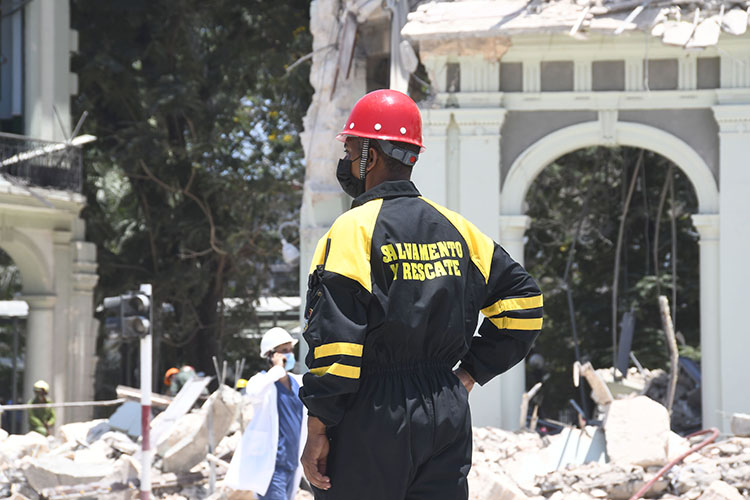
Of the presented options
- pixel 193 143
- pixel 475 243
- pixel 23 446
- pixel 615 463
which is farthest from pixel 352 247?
pixel 193 143

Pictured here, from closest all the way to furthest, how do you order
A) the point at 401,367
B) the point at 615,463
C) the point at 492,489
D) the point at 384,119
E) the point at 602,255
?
the point at 401,367 → the point at 384,119 → the point at 492,489 → the point at 615,463 → the point at 602,255

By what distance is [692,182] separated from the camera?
41.8 feet

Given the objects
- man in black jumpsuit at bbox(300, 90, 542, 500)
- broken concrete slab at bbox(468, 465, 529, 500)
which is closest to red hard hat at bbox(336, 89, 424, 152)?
man in black jumpsuit at bbox(300, 90, 542, 500)

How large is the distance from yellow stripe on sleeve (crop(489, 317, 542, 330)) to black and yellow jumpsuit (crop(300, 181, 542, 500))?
0.15 meters

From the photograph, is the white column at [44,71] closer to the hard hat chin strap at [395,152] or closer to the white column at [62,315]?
the white column at [62,315]

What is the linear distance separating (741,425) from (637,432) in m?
1.09

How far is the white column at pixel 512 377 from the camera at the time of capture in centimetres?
1282

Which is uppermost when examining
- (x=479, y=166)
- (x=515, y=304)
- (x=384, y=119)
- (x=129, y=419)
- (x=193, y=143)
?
(x=193, y=143)

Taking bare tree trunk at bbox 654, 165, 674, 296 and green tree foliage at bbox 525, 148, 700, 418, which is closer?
bare tree trunk at bbox 654, 165, 674, 296

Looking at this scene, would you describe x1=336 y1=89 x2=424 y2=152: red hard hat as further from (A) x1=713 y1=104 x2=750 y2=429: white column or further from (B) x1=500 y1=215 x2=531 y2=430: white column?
(A) x1=713 y1=104 x2=750 y2=429: white column

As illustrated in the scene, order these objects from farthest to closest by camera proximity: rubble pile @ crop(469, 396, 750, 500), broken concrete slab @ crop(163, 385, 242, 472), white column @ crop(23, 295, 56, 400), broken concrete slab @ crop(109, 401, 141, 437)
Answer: white column @ crop(23, 295, 56, 400)
broken concrete slab @ crop(109, 401, 141, 437)
broken concrete slab @ crop(163, 385, 242, 472)
rubble pile @ crop(469, 396, 750, 500)

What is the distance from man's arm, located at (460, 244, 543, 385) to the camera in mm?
4113

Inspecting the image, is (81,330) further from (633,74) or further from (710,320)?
(710,320)

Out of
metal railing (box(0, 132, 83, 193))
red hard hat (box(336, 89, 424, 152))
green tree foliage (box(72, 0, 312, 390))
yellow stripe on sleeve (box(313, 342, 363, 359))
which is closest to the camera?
yellow stripe on sleeve (box(313, 342, 363, 359))
